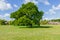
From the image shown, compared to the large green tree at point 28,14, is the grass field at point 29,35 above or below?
below

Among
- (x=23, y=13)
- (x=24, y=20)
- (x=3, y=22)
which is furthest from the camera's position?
(x=3, y=22)

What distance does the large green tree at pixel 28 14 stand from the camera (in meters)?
37.7

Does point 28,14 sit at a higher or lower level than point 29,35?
higher

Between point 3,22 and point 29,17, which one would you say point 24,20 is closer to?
point 29,17

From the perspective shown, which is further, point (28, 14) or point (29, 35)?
point (28, 14)

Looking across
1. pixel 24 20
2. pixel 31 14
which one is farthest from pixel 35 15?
pixel 24 20

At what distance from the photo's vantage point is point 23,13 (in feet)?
130

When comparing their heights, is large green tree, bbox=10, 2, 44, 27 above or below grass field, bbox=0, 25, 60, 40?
above

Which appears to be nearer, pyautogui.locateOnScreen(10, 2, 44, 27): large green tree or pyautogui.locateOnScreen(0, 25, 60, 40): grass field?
pyautogui.locateOnScreen(0, 25, 60, 40): grass field

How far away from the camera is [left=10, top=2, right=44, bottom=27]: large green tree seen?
37.7 meters

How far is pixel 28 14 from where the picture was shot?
3903 cm

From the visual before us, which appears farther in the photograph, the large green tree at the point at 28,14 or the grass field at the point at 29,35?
the large green tree at the point at 28,14

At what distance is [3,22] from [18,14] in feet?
89.8

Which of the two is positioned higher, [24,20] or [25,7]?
[25,7]
